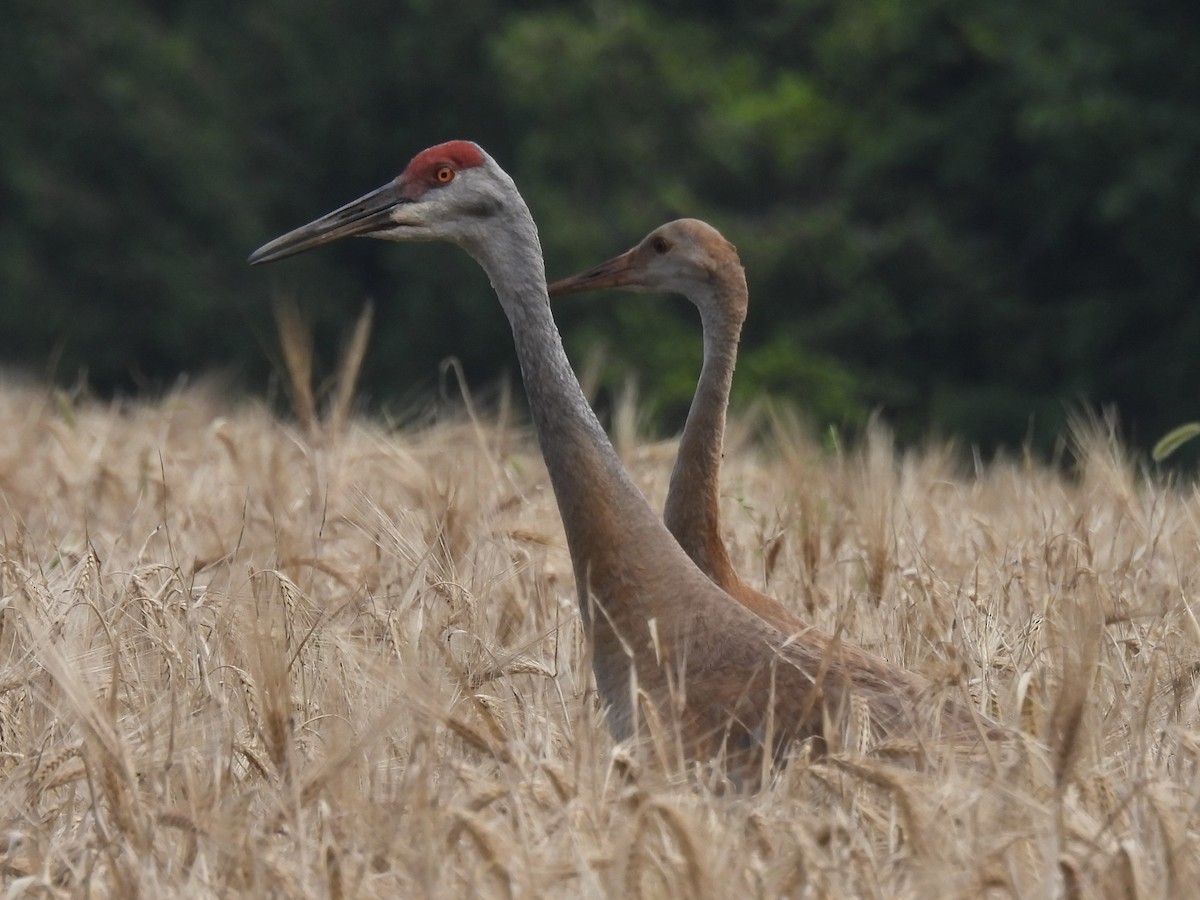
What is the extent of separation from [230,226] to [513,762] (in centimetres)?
2339

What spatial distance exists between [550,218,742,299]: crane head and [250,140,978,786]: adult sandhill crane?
1.12 metres

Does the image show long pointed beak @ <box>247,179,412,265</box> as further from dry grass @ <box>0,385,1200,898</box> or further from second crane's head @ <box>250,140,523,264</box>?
dry grass @ <box>0,385,1200,898</box>

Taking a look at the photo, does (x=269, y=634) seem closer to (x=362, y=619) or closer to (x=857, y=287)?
(x=362, y=619)

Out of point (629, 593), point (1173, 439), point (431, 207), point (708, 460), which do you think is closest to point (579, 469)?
point (629, 593)

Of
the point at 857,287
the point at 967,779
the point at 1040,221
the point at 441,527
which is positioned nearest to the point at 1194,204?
the point at 1040,221

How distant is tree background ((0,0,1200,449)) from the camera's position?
63.0ft

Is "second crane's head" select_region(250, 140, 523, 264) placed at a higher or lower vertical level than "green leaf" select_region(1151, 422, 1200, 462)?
higher

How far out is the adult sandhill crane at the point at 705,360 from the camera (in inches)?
188

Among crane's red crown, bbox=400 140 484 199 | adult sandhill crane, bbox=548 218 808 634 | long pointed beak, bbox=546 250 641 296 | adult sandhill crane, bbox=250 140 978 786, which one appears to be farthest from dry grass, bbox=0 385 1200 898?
crane's red crown, bbox=400 140 484 199

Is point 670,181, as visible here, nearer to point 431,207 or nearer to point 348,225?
point 348,225

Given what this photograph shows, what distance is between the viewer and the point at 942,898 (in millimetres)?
2623

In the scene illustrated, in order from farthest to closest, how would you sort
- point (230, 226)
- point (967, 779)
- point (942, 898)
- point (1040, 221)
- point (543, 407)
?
point (230, 226) < point (1040, 221) < point (543, 407) < point (967, 779) < point (942, 898)

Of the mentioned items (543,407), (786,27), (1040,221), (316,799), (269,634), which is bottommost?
(316,799)

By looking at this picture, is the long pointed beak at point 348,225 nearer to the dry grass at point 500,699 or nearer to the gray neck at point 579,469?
the gray neck at point 579,469
